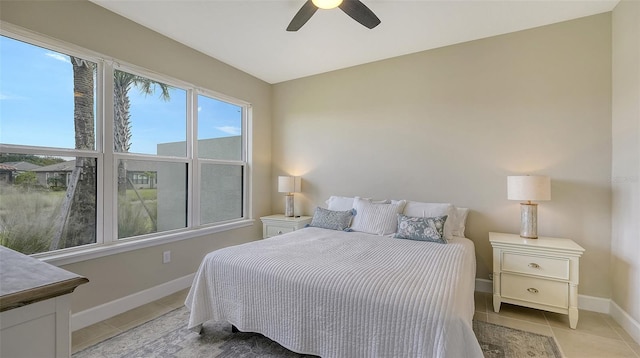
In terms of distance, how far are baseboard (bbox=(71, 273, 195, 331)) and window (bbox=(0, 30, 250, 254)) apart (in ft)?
1.68

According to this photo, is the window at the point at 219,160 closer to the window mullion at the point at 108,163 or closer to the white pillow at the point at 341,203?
the window mullion at the point at 108,163

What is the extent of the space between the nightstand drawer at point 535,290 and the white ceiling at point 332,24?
2389 mm

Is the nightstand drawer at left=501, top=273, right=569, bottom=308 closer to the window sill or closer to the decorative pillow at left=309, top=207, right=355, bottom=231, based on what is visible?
the decorative pillow at left=309, top=207, right=355, bottom=231

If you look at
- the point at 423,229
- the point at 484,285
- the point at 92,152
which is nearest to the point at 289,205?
the point at 423,229

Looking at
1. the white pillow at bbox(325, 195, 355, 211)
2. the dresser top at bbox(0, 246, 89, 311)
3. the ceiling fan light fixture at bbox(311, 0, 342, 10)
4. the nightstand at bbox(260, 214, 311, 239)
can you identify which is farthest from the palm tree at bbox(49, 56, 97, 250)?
the white pillow at bbox(325, 195, 355, 211)

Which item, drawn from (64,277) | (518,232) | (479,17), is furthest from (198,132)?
(518,232)

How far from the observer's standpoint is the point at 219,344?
2020 mm

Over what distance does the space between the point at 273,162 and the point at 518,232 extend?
3331mm

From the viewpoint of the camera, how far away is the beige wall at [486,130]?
258 cm

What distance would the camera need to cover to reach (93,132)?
2.44 m

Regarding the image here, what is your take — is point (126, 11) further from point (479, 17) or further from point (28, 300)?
point (479, 17)

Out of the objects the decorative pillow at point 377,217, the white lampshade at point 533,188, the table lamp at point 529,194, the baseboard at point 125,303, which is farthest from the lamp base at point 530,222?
the baseboard at point 125,303

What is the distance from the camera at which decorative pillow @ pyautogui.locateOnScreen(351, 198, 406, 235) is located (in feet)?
9.80

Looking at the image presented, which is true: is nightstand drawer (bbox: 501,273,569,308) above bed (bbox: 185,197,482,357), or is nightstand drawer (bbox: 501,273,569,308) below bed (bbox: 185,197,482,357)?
below
